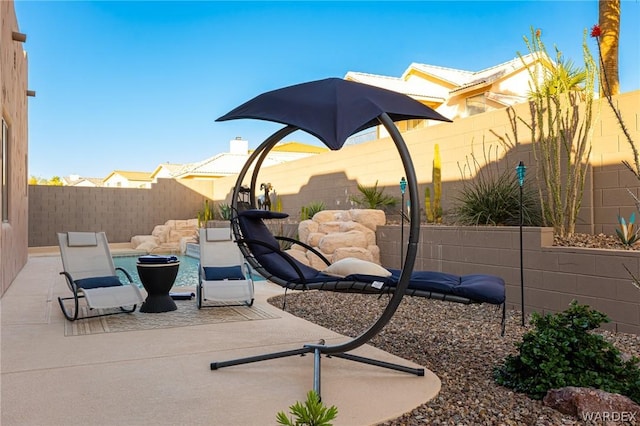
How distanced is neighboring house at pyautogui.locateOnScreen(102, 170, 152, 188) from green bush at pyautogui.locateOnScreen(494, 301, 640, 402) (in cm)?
4017

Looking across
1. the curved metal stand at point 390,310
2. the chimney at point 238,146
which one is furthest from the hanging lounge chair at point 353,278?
the chimney at point 238,146

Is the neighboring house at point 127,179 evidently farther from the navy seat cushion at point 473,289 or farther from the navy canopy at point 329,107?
the navy seat cushion at point 473,289

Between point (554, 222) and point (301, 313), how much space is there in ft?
10.9

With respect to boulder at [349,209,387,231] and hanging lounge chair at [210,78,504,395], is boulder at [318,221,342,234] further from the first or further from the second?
hanging lounge chair at [210,78,504,395]

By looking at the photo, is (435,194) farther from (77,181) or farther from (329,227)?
(77,181)

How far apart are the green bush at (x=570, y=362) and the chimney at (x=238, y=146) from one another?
2602 centimetres

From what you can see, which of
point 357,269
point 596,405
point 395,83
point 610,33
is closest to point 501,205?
point 610,33

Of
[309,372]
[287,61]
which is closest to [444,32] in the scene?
[287,61]

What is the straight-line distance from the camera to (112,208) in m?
17.4

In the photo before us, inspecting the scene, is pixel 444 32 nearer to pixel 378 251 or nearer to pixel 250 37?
pixel 250 37

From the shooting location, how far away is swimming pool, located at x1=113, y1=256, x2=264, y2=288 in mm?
8570

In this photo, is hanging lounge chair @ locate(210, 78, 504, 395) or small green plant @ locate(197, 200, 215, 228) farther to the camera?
small green plant @ locate(197, 200, 215, 228)

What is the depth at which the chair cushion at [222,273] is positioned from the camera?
604cm

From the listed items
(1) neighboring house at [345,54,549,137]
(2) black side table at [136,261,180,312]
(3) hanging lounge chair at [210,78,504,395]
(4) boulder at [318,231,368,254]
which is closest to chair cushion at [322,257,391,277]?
(3) hanging lounge chair at [210,78,504,395]
